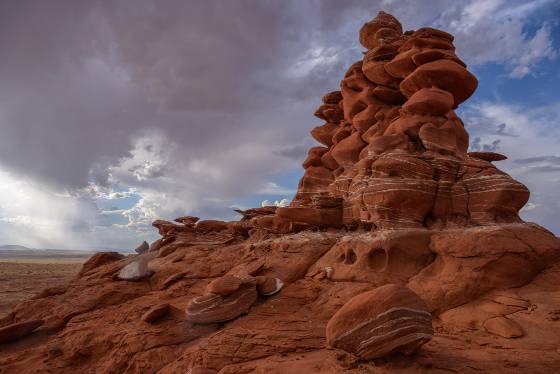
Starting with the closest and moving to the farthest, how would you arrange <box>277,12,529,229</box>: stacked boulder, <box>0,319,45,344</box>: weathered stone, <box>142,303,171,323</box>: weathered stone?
<box>142,303,171,323</box>: weathered stone, <box>0,319,45,344</box>: weathered stone, <box>277,12,529,229</box>: stacked boulder

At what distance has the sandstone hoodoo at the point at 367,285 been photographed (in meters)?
8.80

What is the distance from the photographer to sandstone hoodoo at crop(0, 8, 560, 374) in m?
8.80

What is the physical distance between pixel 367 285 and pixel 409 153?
740 cm

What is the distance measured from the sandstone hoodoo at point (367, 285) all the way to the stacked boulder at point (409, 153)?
0.27ft

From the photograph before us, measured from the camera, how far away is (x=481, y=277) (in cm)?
1255

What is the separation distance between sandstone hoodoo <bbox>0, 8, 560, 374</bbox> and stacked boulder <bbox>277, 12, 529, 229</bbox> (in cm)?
8

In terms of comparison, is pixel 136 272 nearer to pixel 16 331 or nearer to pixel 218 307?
pixel 16 331

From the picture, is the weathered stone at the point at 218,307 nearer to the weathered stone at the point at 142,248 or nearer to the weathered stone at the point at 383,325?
the weathered stone at the point at 383,325

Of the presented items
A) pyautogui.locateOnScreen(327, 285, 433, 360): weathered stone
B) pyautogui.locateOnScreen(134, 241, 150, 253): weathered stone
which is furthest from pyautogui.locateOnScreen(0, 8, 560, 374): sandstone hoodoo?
pyautogui.locateOnScreen(134, 241, 150, 253): weathered stone

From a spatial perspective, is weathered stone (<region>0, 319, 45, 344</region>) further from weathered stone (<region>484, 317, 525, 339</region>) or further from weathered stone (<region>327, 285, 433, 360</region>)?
weathered stone (<region>484, 317, 525, 339</region>)

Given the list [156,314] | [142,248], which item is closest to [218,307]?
[156,314]

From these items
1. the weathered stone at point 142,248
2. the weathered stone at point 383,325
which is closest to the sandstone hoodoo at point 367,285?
the weathered stone at point 383,325

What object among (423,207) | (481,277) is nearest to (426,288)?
(481,277)

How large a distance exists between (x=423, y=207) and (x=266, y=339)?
9.66m
